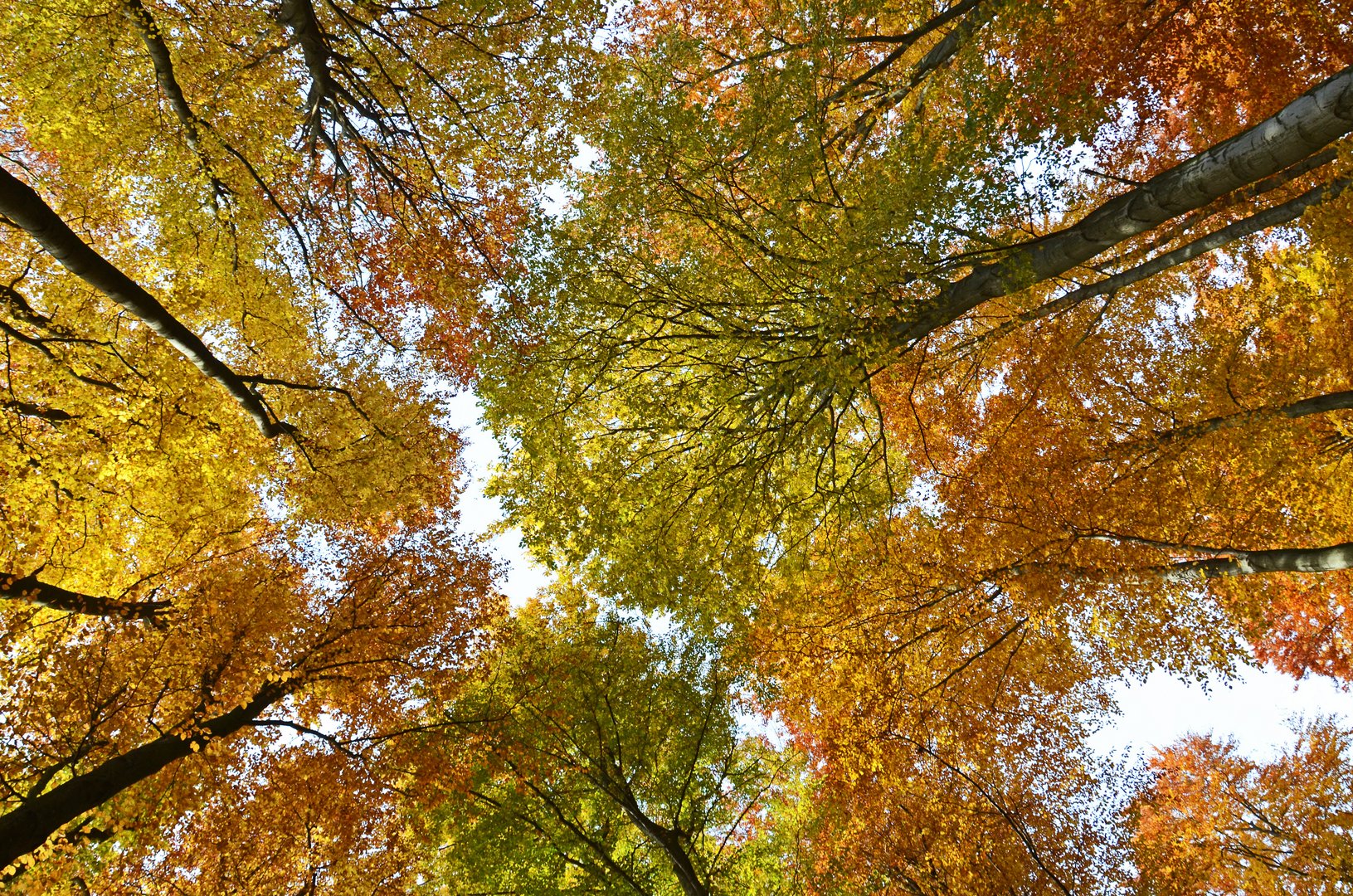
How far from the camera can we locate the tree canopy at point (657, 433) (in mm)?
6285

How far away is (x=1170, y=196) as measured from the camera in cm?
474

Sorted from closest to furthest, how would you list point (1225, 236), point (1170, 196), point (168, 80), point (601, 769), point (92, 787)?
point (1170, 196) < point (1225, 236) < point (92, 787) < point (168, 80) < point (601, 769)

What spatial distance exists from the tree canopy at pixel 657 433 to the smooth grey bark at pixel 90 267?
5cm

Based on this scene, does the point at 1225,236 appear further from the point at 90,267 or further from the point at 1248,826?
the point at 1248,826

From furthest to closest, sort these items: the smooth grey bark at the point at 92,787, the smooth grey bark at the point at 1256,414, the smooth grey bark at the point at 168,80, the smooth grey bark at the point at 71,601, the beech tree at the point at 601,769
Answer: the beech tree at the point at 601,769 < the smooth grey bark at the point at 71,601 < the smooth grey bark at the point at 168,80 < the smooth grey bark at the point at 1256,414 < the smooth grey bark at the point at 92,787

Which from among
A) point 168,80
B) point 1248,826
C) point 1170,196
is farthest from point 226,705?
point 1248,826

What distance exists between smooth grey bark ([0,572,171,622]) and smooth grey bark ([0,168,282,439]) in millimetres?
3044

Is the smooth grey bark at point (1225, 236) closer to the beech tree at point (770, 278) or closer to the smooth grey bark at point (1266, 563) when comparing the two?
the beech tree at point (770, 278)

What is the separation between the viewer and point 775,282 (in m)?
6.64

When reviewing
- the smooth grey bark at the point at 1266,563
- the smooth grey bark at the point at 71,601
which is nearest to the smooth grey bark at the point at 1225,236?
the smooth grey bark at the point at 1266,563

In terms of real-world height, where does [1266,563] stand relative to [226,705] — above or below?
below

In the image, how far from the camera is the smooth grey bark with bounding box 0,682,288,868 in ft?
17.9

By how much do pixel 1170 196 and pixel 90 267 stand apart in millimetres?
8937

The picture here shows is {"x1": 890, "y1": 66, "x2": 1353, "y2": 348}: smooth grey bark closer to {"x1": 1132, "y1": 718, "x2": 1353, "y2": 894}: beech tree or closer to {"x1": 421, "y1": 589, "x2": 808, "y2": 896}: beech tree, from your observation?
{"x1": 421, "y1": 589, "x2": 808, "y2": 896}: beech tree
